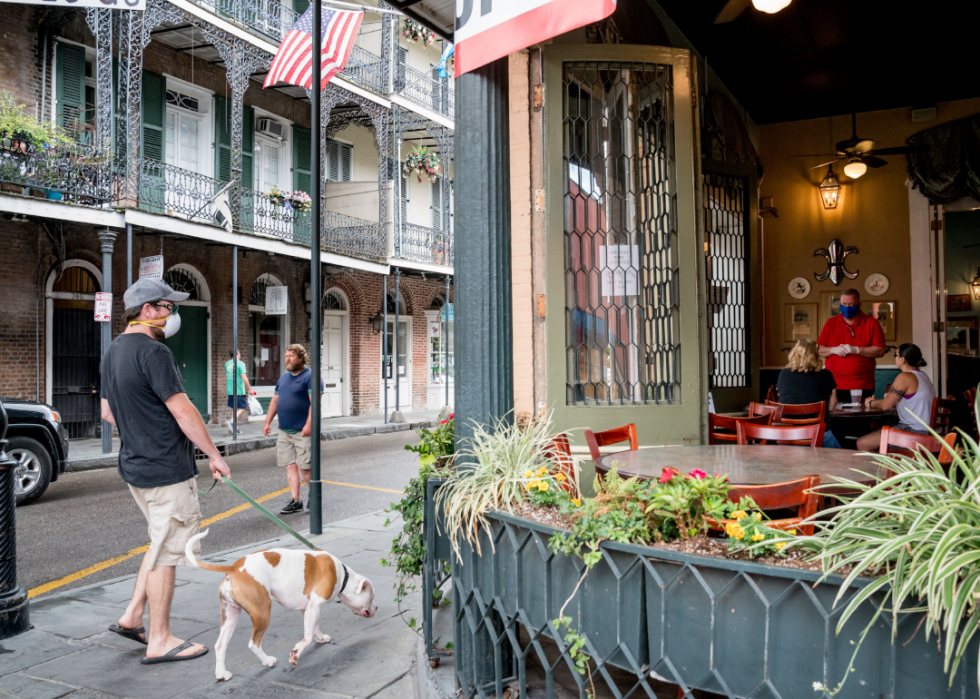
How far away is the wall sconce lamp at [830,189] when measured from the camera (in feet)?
31.8

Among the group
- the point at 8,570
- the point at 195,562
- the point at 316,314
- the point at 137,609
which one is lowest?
the point at 137,609

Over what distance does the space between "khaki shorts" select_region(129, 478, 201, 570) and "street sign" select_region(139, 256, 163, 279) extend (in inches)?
378

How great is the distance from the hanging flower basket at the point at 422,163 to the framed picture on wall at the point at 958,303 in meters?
13.5

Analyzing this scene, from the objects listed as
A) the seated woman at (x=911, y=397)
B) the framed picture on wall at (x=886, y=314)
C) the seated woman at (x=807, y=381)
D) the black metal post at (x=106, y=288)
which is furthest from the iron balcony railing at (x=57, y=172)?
the framed picture on wall at (x=886, y=314)

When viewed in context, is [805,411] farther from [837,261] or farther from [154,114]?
[154,114]

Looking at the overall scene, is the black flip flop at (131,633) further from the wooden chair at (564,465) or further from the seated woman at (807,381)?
the seated woman at (807,381)

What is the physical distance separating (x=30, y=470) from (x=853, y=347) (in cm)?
888

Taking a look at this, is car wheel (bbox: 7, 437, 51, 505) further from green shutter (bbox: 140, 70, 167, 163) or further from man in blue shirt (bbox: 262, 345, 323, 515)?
green shutter (bbox: 140, 70, 167, 163)

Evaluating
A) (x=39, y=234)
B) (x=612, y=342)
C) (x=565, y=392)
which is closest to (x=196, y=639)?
(x=565, y=392)

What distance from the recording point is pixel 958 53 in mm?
7590

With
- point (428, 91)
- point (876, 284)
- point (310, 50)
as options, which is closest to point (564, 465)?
point (876, 284)

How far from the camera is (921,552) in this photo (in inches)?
66.8

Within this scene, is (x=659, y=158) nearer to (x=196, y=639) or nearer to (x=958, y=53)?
(x=196, y=639)

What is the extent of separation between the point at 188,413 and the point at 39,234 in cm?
1093
